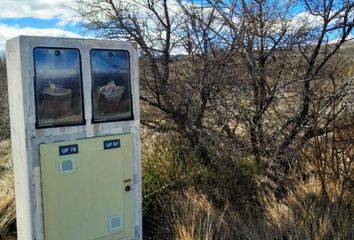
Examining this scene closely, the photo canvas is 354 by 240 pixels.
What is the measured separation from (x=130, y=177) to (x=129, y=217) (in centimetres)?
32

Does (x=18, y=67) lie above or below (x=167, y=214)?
above

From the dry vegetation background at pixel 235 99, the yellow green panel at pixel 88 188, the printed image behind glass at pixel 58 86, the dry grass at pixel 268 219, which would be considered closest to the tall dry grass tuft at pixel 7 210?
the dry vegetation background at pixel 235 99

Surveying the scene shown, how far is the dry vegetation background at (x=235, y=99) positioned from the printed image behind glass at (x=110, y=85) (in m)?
1.68

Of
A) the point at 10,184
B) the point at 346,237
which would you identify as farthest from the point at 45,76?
the point at 10,184

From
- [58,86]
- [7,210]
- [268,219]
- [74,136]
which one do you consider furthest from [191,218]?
[7,210]

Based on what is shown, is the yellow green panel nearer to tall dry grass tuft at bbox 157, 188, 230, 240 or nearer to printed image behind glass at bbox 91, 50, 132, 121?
printed image behind glass at bbox 91, 50, 132, 121

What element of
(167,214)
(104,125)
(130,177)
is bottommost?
(167,214)

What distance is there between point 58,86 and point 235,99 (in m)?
2.53

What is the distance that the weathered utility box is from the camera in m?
2.84

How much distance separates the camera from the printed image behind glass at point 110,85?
3104mm

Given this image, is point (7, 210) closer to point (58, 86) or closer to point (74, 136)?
point (74, 136)

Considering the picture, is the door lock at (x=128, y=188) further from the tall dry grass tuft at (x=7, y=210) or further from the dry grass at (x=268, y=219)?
the tall dry grass tuft at (x=7, y=210)

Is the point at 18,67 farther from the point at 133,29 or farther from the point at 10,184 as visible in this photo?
the point at 10,184

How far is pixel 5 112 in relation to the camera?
9.78 metres
